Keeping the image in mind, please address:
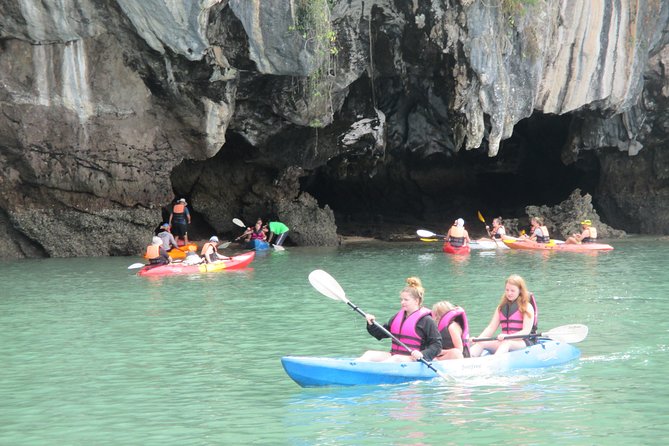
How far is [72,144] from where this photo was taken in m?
20.9

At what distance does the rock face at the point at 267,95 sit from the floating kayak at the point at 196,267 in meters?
3.56

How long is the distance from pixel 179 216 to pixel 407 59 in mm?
6830

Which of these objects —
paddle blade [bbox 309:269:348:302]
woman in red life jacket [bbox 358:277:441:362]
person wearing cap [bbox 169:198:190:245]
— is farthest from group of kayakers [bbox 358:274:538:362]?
person wearing cap [bbox 169:198:190:245]

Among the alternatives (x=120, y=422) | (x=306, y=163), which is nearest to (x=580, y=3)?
(x=306, y=163)

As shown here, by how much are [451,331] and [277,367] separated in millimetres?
1764

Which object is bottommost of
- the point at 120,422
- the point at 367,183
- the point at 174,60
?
the point at 120,422

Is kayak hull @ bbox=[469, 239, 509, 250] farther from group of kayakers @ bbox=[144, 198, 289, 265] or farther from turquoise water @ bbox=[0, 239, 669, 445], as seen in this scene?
turquoise water @ bbox=[0, 239, 669, 445]

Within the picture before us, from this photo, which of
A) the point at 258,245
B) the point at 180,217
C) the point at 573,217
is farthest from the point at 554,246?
the point at 180,217

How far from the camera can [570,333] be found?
10281 mm

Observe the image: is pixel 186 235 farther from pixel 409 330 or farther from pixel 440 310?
pixel 409 330

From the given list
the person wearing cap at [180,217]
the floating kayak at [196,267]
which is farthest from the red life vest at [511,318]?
the person wearing cap at [180,217]

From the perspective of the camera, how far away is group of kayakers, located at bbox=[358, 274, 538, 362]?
8875mm

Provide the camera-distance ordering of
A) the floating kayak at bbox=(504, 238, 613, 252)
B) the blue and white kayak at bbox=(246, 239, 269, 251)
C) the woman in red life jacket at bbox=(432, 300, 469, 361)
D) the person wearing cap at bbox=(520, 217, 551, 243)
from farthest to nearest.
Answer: the blue and white kayak at bbox=(246, 239, 269, 251), the person wearing cap at bbox=(520, 217, 551, 243), the floating kayak at bbox=(504, 238, 613, 252), the woman in red life jacket at bbox=(432, 300, 469, 361)

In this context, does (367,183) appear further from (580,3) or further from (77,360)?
(77,360)
